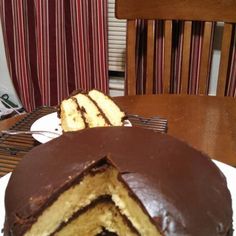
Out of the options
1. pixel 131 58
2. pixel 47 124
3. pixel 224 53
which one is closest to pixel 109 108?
pixel 47 124

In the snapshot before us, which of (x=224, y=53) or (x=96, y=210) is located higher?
(x=224, y=53)

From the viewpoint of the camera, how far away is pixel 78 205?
0.80m

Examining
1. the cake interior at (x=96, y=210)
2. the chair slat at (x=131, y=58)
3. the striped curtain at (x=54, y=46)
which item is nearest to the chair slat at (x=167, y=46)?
the chair slat at (x=131, y=58)

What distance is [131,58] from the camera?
172cm

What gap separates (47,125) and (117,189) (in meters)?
0.45

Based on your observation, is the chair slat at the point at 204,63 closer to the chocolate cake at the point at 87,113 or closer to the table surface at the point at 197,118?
the table surface at the point at 197,118

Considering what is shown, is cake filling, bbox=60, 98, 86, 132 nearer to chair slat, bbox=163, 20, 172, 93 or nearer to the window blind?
chair slat, bbox=163, 20, 172, 93

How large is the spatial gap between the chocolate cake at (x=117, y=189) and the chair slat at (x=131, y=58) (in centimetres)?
87

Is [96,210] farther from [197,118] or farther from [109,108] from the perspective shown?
[197,118]

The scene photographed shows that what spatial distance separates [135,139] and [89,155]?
11 centimetres

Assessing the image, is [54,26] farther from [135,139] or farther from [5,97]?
[135,139]

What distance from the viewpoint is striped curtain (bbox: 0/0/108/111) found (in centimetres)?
217

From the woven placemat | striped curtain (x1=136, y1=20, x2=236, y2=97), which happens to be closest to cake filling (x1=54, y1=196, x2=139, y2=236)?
the woven placemat

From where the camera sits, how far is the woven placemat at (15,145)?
3.34ft
